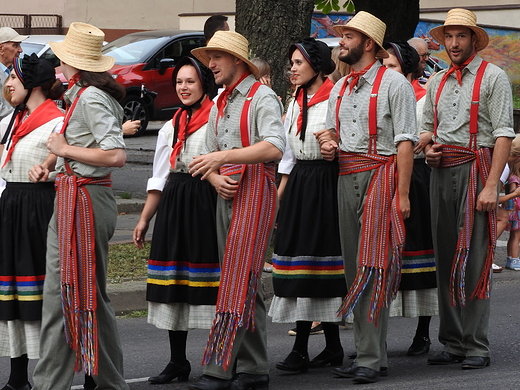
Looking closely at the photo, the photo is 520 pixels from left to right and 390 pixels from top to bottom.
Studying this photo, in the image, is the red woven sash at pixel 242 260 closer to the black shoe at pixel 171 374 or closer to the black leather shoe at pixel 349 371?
the black shoe at pixel 171 374

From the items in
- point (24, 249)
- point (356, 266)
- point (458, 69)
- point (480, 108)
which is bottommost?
point (356, 266)

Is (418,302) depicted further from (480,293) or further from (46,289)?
(46,289)

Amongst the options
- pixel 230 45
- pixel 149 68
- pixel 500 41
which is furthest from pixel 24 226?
pixel 500 41

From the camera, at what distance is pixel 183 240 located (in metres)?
5.84

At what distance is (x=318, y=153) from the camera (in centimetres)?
628

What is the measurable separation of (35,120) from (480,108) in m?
2.71

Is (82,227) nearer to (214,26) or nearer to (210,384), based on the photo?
(210,384)

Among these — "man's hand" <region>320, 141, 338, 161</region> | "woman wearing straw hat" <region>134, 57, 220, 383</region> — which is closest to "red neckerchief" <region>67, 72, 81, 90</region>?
"woman wearing straw hat" <region>134, 57, 220, 383</region>

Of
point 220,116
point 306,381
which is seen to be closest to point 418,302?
point 306,381

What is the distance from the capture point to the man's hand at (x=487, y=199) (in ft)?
19.4

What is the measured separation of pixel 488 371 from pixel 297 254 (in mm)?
1405

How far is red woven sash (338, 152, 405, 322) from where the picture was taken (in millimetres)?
5707

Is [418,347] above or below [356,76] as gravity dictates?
below

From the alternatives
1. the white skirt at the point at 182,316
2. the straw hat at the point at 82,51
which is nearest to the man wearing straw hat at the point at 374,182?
the white skirt at the point at 182,316
